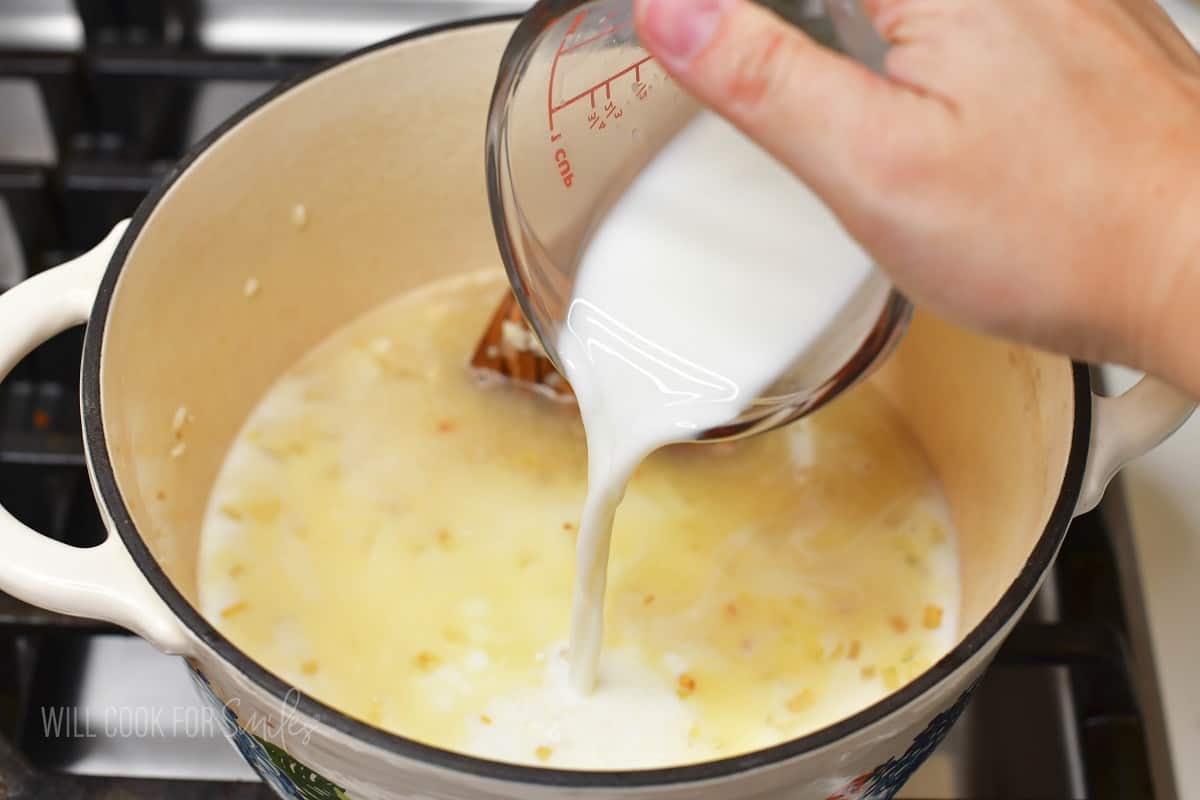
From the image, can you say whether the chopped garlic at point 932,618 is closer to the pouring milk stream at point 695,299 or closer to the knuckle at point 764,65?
the pouring milk stream at point 695,299

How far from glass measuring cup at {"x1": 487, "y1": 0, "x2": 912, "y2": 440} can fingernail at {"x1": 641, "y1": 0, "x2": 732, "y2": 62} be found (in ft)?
0.68

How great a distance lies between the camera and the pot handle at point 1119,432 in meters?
0.72

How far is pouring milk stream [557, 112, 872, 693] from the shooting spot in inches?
29.2

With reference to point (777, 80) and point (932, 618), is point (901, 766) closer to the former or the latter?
point (932, 618)

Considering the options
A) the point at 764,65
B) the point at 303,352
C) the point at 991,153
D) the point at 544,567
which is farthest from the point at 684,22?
the point at 303,352

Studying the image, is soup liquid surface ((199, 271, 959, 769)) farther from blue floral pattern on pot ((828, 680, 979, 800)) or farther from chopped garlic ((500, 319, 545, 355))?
blue floral pattern on pot ((828, 680, 979, 800))

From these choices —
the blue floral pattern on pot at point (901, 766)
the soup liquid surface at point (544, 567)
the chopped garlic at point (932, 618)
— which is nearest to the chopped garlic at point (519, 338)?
the soup liquid surface at point (544, 567)

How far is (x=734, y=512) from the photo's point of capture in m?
1.03

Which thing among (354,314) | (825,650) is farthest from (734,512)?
(354,314)

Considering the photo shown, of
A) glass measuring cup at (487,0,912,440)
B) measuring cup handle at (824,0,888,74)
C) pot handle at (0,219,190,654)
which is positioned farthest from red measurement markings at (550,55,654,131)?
pot handle at (0,219,190,654)

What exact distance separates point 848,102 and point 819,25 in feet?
0.52

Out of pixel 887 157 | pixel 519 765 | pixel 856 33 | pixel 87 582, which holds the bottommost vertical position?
pixel 519 765

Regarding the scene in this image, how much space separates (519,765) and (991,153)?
0.35 m

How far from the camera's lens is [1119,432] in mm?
742
